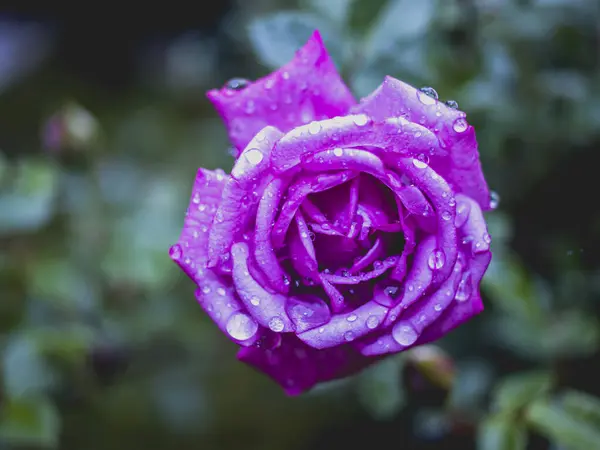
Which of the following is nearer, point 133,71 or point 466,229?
point 466,229

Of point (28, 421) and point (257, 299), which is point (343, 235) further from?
point (28, 421)

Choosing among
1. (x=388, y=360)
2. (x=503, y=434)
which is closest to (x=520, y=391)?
(x=503, y=434)

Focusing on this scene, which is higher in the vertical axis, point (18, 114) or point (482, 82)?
point (482, 82)

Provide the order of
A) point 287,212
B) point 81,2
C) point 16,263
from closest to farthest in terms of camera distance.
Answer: point 287,212
point 16,263
point 81,2

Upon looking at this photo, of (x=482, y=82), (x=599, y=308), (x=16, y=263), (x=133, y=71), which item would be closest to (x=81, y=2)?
(x=133, y=71)

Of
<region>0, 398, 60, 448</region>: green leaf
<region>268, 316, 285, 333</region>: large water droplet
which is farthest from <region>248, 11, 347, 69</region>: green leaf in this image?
<region>0, 398, 60, 448</region>: green leaf

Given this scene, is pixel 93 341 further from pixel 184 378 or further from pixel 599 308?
pixel 599 308

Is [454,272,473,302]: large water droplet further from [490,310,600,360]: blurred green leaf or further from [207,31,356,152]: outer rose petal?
[490,310,600,360]: blurred green leaf
